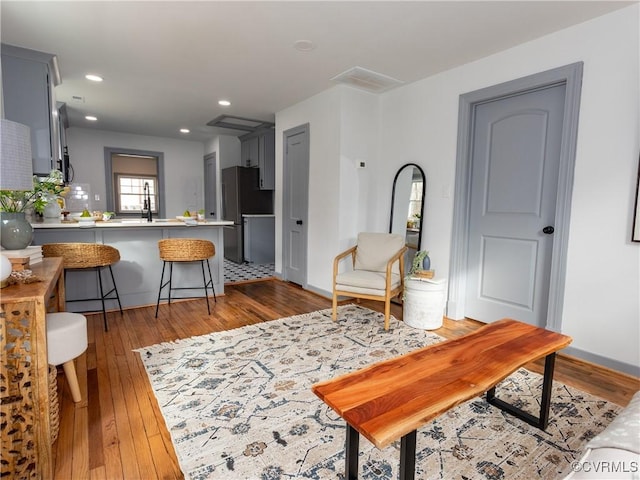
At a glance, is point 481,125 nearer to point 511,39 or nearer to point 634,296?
point 511,39

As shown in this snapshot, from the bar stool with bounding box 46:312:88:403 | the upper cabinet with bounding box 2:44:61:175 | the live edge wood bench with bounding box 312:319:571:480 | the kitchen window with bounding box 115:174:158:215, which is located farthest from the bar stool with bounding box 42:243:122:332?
the kitchen window with bounding box 115:174:158:215

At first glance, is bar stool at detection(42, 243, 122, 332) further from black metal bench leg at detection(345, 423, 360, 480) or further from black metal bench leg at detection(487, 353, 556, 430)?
black metal bench leg at detection(487, 353, 556, 430)

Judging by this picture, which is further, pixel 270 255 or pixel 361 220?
pixel 270 255

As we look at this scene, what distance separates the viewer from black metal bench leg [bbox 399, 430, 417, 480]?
1.14m

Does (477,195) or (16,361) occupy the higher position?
(477,195)

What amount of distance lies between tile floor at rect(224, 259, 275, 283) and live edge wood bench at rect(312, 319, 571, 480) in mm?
3902

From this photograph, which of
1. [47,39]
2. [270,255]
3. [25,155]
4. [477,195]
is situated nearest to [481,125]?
[477,195]

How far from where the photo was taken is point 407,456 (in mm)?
1151

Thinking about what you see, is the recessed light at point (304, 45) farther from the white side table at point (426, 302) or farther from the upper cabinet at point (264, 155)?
the upper cabinet at point (264, 155)

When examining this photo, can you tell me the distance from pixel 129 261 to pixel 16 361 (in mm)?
2493

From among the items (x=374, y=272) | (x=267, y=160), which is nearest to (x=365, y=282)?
(x=374, y=272)

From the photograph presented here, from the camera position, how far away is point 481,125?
3.29 metres

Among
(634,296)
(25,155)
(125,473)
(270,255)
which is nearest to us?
(125,473)

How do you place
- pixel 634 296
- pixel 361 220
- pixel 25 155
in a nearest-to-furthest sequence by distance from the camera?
1. pixel 25 155
2. pixel 634 296
3. pixel 361 220
